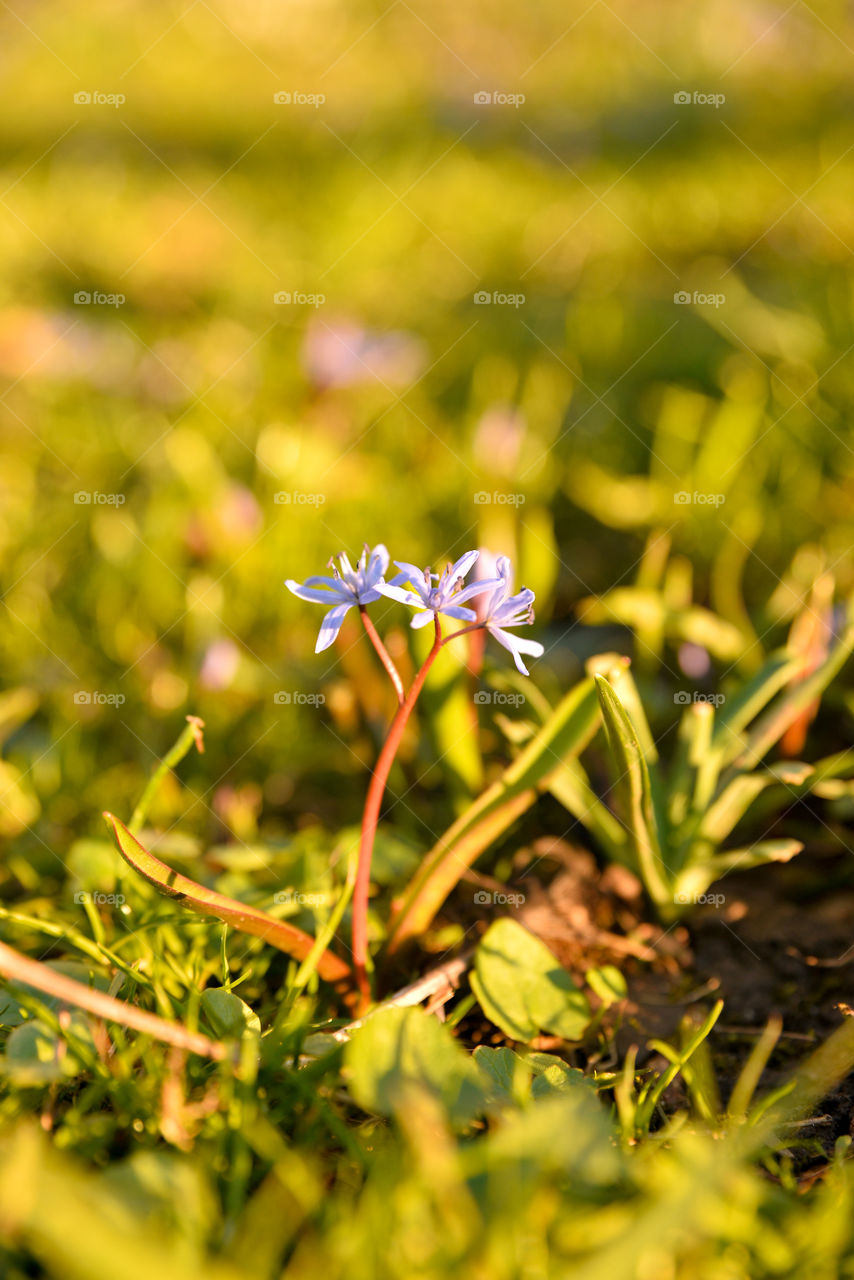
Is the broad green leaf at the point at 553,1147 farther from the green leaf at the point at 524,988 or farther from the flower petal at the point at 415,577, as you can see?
the flower petal at the point at 415,577

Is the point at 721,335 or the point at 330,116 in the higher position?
the point at 330,116

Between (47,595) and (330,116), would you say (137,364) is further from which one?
(330,116)

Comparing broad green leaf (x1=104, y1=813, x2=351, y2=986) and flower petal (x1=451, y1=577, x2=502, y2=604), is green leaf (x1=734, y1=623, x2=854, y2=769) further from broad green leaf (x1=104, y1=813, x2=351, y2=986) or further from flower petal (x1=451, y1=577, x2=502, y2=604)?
broad green leaf (x1=104, y1=813, x2=351, y2=986)

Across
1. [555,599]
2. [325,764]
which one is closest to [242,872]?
[325,764]

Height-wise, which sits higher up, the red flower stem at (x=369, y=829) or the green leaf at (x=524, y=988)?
the red flower stem at (x=369, y=829)

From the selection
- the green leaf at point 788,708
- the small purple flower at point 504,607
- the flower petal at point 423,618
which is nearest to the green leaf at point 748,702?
the green leaf at point 788,708

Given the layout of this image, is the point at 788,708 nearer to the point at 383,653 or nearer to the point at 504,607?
the point at 504,607

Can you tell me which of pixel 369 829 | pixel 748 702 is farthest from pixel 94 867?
pixel 748 702
